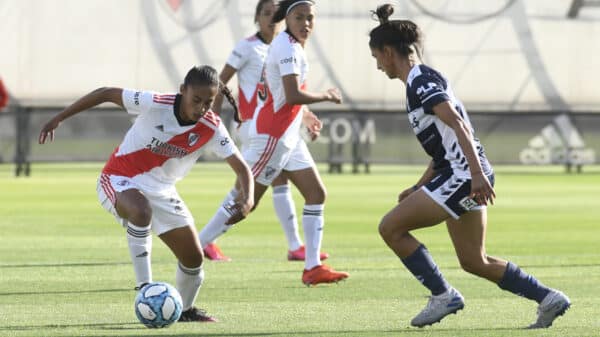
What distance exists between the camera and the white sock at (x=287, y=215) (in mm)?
13360

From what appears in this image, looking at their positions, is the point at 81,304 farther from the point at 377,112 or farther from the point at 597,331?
the point at 377,112

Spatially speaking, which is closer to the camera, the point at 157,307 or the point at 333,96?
the point at 157,307

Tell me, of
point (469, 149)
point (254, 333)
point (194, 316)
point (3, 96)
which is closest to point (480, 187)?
point (469, 149)

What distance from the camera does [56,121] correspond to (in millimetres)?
8875

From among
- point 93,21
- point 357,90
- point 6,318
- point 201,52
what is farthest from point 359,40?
point 6,318

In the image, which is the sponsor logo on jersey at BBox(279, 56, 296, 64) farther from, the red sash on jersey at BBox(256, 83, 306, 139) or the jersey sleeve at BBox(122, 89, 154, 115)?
the jersey sleeve at BBox(122, 89, 154, 115)

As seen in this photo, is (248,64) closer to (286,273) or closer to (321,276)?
(286,273)

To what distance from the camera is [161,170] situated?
30.3 feet

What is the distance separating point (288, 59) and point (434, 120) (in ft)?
10.8

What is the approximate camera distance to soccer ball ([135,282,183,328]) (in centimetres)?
851

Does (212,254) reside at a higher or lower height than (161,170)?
lower

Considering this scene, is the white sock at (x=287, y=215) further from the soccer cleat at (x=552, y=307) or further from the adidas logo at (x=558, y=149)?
the adidas logo at (x=558, y=149)

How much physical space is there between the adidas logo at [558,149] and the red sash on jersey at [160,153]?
2219 centimetres

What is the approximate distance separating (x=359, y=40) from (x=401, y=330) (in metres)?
24.7
